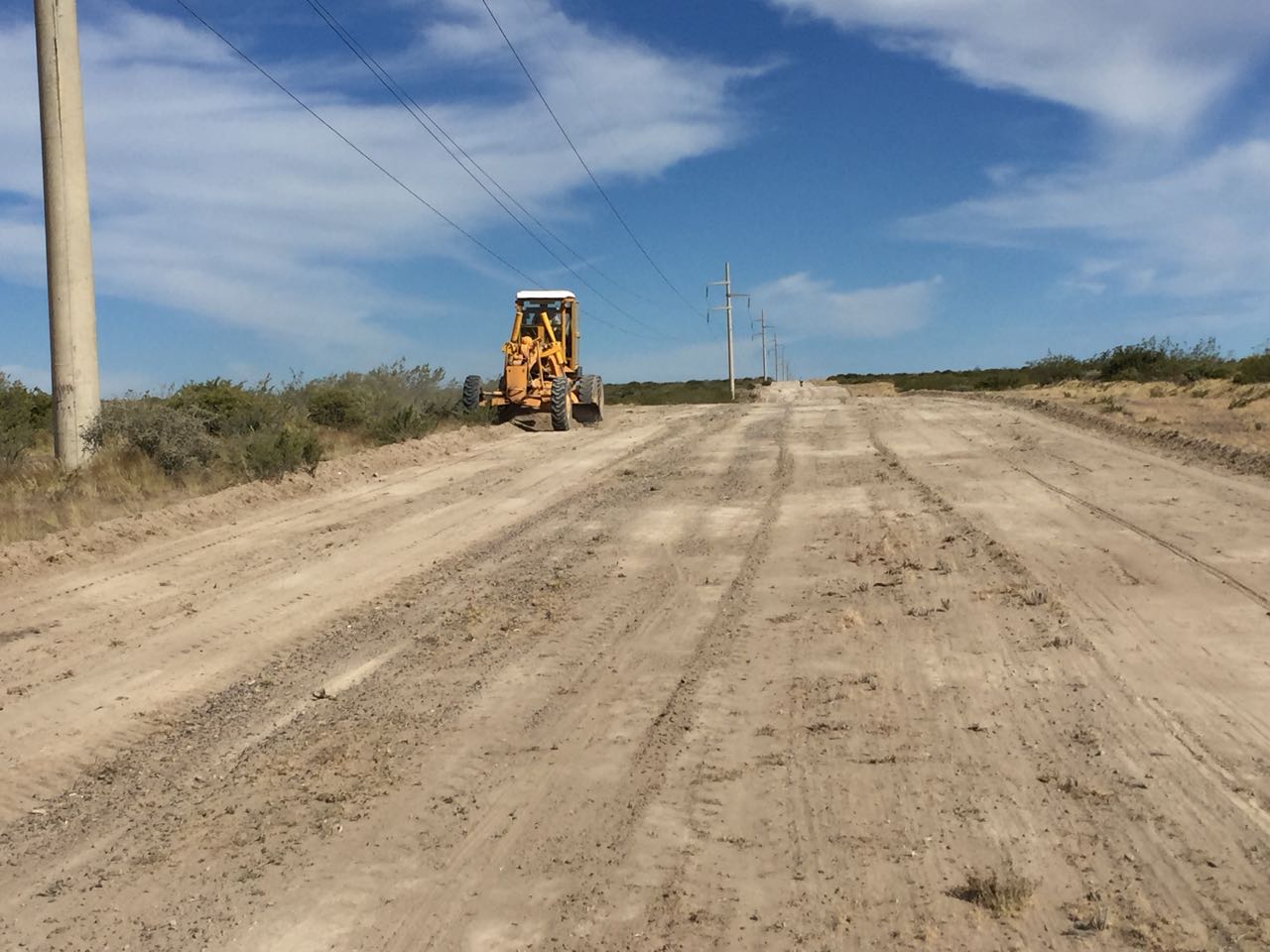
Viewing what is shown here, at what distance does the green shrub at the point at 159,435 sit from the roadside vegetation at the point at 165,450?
2 cm

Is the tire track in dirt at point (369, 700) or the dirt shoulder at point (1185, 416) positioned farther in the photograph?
the dirt shoulder at point (1185, 416)

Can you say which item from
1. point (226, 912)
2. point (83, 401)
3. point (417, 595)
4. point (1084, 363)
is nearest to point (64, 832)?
point (226, 912)

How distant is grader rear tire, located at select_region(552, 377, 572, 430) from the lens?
2767cm

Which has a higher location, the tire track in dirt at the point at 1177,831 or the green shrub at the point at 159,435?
the green shrub at the point at 159,435

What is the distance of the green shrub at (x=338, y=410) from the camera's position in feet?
86.2

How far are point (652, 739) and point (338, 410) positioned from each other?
22.1 meters

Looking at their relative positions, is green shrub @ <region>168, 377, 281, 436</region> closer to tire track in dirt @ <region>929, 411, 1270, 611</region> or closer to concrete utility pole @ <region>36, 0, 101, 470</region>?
concrete utility pole @ <region>36, 0, 101, 470</region>

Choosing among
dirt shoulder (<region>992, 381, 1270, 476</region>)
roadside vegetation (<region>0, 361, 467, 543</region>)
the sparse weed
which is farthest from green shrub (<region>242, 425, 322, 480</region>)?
dirt shoulder (<region>992, 381, 1270, 476</region>)

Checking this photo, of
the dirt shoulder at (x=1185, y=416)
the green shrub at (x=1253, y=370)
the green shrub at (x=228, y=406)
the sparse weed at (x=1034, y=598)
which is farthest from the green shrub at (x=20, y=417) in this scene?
the green shrub at (x=1253, y=370)

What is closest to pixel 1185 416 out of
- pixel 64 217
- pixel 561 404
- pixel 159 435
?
pixel 561 404

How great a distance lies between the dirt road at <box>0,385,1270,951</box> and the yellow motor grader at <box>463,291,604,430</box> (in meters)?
16.7

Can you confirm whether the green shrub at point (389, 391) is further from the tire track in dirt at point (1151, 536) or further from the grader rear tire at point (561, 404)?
the tire track in dirt at point (1151, 536)

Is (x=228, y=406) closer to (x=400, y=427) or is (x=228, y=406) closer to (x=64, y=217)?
(x=400, y=427)

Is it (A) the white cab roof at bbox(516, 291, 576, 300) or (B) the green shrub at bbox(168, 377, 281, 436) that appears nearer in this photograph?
(B) the green shrub at bbox(168, 377, 281, 436)
